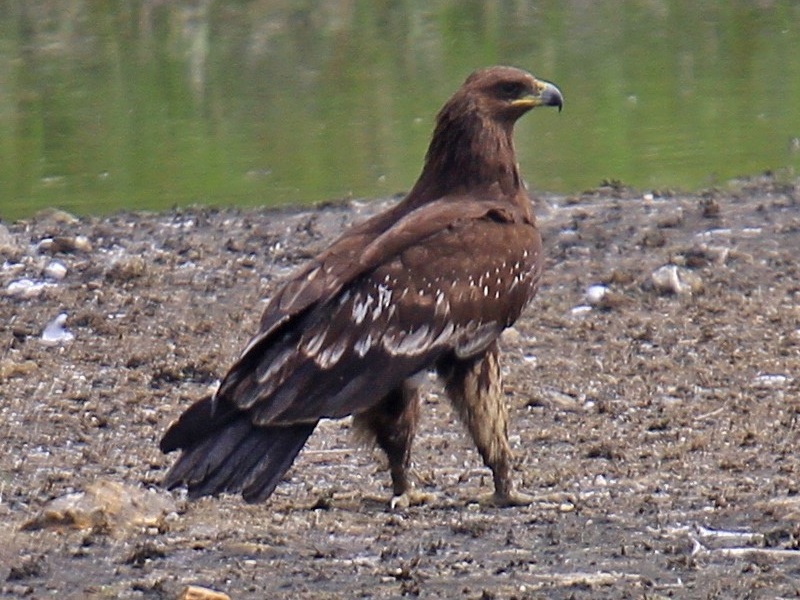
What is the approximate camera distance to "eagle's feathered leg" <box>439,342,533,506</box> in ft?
20.5

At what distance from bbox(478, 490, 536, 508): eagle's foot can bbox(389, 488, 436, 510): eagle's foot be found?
0.18 meters

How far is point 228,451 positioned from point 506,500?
100 centimetres

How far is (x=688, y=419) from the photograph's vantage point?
7.13 metres

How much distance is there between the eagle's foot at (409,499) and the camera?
20.2 ft

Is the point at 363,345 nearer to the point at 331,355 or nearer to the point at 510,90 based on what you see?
the point at 331,355

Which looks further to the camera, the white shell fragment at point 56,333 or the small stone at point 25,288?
the small stone at point 25,288

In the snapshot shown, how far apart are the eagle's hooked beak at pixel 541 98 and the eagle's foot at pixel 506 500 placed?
1457mm

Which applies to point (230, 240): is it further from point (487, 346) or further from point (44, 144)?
point (44, 144)

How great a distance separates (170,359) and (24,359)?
63 centimetres

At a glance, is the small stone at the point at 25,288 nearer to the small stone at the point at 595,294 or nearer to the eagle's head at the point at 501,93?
the small stone at the point at 595,294

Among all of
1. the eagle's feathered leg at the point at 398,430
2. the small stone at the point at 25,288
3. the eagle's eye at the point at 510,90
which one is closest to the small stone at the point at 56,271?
the small stone at the point at 25,288

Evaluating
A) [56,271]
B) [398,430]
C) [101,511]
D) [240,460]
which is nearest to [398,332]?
[398,430]

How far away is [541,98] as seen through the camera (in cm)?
693

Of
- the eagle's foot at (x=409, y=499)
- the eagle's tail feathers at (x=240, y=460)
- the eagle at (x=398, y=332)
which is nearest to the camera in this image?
the eagle's tail feathers at (x=240, y=460)
